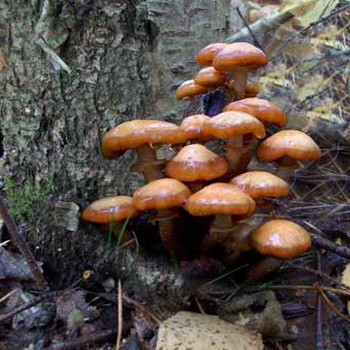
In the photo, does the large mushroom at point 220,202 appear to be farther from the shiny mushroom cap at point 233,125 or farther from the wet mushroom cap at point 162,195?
the shiny mushroom cap at point 233,125

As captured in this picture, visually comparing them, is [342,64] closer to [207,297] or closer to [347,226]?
[347,226]

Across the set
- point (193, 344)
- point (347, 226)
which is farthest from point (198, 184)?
point (347, 226)

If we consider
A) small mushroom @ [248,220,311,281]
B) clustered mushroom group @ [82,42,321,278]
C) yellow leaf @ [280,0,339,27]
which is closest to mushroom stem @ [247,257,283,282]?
clustered mushroom group @ [82,42,321,278]

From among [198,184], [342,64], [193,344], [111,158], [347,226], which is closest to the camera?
[193,344]

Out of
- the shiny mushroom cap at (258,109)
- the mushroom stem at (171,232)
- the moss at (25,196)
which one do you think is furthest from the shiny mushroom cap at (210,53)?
the moss at (25,196)

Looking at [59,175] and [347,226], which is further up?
[59,175]

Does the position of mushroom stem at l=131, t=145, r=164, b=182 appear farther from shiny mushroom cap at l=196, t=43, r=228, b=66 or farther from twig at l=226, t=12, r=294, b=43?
twig at l=226, t=12, r=294, b=43
